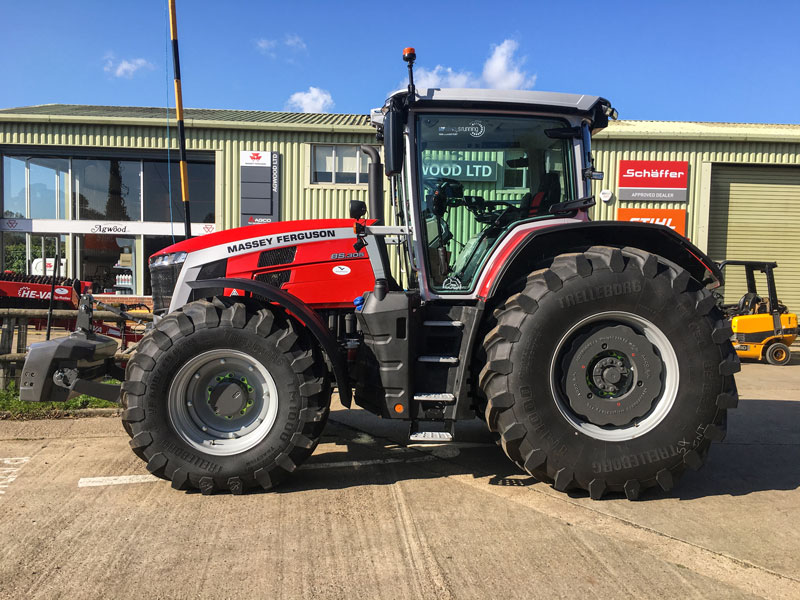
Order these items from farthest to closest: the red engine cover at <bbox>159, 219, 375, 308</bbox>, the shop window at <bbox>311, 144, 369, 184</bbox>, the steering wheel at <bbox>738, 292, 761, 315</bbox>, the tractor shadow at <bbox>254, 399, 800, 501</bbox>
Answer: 1. the shop window at <bbox>311, 144, 369, 184</bbox>
2. the steering wheel at <bbox>738, 292, 761, 315</bbox>
3. the red engine cover at <bbox>159, 219, 375, 308</bbox>
4. the tractor shadow at <bbox>254, 399, 800, 501</bbox>

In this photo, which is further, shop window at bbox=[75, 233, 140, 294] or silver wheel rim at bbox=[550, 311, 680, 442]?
shop window at bbox=[75, 233, 140, 294]

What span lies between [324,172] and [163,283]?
10.5 m

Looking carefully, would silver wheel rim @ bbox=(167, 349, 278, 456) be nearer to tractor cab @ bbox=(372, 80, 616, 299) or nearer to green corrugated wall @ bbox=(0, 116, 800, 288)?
tractor cab @ bbox=(372, 80, 616, 299)

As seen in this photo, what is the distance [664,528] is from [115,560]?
9.13 ft

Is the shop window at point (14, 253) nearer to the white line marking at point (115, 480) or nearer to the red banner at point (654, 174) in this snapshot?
the white line marking at point (115, 480)

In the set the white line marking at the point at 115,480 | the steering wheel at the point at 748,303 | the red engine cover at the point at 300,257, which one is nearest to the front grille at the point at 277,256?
the red engine cover at the point at 300,257

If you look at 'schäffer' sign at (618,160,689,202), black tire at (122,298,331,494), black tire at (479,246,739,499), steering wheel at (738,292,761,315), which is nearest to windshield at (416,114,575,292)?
black tire at (479,246,739,499)

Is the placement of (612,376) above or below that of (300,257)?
below

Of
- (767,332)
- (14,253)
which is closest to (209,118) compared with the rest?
(14,253)

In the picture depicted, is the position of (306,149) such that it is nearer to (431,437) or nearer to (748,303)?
(748,303)

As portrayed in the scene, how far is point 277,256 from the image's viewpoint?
3814mm

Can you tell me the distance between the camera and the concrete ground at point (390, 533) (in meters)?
2.38

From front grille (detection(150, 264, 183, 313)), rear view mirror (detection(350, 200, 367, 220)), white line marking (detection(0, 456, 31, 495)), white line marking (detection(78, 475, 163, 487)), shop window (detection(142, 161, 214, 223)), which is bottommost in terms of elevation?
white line marking (detection(78, 475, 163, 487))

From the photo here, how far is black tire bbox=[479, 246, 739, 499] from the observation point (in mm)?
3207
